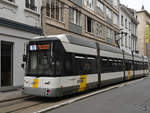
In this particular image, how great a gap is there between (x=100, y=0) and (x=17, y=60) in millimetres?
18095

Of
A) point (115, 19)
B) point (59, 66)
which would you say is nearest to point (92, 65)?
point (59, 66)

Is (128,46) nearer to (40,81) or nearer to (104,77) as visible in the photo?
(104,77)

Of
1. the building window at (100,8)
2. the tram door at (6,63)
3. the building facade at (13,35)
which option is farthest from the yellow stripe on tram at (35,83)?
the building window at (100,8)

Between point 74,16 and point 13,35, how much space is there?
9899 mm

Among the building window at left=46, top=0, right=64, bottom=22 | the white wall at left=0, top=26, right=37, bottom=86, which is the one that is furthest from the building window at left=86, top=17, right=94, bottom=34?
the white wall at left=0, top=26, right=37, bottom=86

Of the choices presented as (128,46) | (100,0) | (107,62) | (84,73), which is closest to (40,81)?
(84,73)

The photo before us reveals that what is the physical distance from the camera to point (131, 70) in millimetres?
21344

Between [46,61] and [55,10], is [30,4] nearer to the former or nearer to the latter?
[55,10]

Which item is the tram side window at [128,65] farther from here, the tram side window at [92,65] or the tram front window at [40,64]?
the tram front window at [40,64]

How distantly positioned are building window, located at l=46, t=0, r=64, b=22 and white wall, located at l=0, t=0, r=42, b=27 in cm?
153

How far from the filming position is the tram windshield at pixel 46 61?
9.08m

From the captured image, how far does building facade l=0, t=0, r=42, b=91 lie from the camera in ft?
42.8

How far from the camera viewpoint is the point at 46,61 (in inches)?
362

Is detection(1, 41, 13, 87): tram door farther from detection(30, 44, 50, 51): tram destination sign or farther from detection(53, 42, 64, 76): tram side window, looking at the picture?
detection(53, 42, 64, 76): tram side window
